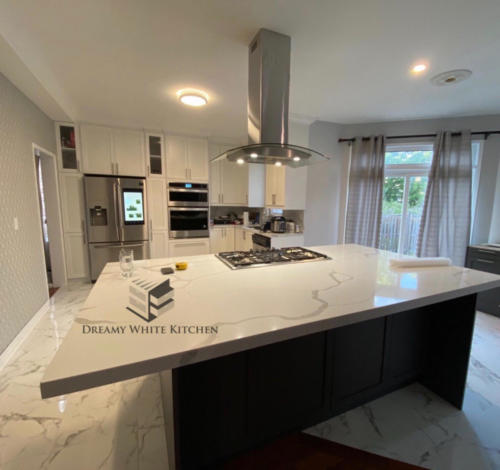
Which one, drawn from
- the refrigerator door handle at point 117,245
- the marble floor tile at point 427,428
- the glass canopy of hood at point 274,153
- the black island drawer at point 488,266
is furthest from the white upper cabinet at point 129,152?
the black island drawer at point 488,266

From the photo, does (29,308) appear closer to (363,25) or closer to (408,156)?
(363,25)

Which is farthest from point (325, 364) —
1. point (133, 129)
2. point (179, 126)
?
point (133, 129)

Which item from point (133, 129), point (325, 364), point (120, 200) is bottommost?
point (325, 364)

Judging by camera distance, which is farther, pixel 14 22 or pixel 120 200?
pixel 120 200

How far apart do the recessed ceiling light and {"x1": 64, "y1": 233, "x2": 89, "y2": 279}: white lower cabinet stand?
4.69 metres

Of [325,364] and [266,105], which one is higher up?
[266,105]

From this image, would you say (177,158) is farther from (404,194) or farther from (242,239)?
(404,194)

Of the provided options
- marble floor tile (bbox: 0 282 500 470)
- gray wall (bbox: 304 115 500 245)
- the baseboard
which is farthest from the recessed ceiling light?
the baseboard

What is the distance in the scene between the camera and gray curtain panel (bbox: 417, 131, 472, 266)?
3.36m

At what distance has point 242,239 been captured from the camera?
15.2ft

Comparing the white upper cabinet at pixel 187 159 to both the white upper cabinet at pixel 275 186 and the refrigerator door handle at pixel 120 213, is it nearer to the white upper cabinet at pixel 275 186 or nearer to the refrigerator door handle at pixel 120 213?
the refrigerator door handle at pixel 120 213

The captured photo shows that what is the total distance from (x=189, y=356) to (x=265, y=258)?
1.18 meters

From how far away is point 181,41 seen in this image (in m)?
1.92

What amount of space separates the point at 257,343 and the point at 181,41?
2246 mm
